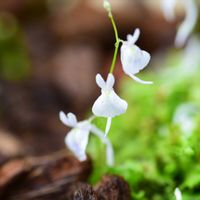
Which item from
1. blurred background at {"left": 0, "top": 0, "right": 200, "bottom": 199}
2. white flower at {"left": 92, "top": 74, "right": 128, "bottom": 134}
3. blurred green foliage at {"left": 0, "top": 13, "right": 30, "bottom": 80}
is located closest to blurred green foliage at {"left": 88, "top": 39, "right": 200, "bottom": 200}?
blurred background at {"left": 0, "top": 0, "right": 200, "bottom": 199}

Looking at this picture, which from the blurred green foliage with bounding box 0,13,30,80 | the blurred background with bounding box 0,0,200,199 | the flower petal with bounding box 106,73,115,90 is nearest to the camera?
the flower petal with bounding box 106,73,115,90

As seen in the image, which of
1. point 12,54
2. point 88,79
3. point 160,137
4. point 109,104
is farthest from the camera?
point 88,79

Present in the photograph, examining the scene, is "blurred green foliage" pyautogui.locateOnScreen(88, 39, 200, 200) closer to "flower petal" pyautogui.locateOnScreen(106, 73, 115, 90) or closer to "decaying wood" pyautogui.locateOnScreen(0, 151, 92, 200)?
"decaying wood" pyautogui.locateOnScreen(0, 151, 92, 200)

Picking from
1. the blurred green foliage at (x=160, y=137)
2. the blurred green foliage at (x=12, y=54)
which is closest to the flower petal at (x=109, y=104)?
the blurred green foliage at (x=160, y=137)

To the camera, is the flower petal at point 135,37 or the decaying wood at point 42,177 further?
the decaying wood at point 42,177

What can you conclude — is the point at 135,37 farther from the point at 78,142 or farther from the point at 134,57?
the point at 78,142

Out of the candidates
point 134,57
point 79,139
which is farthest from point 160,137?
point 134,57

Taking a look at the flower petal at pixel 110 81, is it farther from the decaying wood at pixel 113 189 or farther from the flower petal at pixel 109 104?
the decaying wood at pixel 113 189
